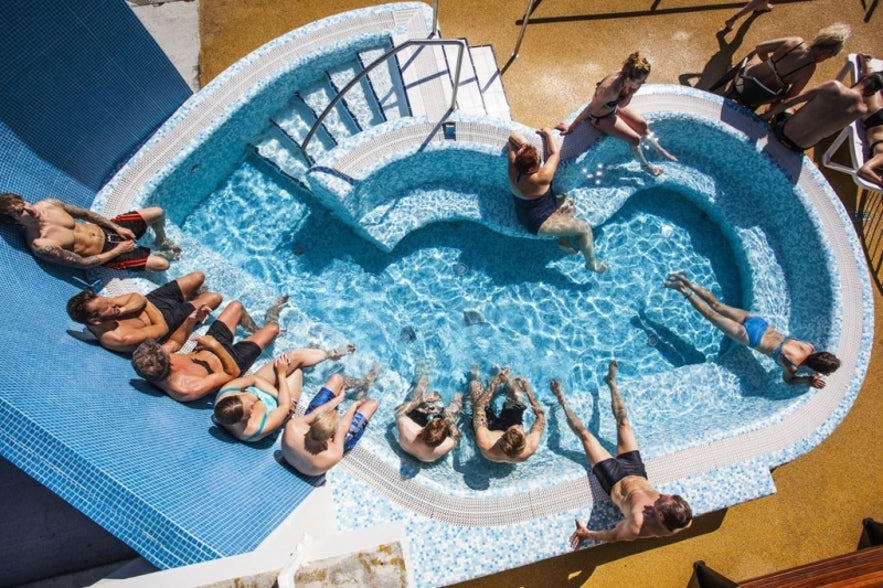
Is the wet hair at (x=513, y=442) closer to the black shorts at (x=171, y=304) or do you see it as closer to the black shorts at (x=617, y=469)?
the black shorts at (x=617, y=469)

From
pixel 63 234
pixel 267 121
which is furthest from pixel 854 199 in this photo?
pixel 63 234

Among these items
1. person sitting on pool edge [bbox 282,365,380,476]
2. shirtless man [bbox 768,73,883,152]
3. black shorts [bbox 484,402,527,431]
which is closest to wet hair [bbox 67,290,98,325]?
person sitting on pool edge [bbox 282,365,380,476]

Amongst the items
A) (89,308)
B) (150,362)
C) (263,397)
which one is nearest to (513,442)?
(263,397)

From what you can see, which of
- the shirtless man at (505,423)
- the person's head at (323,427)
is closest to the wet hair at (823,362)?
the shirtless man at (505,423)

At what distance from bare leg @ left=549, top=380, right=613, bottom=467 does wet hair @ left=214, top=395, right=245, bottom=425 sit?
3.10 meters

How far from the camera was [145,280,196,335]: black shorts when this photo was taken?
15.2 feet

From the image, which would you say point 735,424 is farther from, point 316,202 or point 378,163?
point 316,202

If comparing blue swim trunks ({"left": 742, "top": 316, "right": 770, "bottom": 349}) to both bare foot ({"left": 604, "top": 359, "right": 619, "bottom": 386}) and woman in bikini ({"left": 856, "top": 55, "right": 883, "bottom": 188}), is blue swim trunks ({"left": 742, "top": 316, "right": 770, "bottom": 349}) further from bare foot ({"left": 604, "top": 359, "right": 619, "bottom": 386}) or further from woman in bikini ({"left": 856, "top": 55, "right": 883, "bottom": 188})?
woman in bikini ({"left": 856, "top": 55, "right": 883, "bottom": 188})

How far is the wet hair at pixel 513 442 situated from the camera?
4.21 metres

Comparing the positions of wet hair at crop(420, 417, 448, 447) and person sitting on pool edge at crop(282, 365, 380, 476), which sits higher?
wet hair at crop(420, 417, 448, 447)

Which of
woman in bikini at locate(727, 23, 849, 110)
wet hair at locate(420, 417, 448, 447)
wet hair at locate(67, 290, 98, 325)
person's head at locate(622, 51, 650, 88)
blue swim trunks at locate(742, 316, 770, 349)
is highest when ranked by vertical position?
woman in bikini at locate(727, 23, 849, 110)

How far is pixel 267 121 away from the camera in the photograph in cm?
598

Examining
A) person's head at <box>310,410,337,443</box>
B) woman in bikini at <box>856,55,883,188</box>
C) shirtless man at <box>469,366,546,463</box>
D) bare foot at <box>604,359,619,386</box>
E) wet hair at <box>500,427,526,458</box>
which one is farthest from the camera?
woman in bikini at <box>856,55,883,188</box>

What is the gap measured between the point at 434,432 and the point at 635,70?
12.8ft
